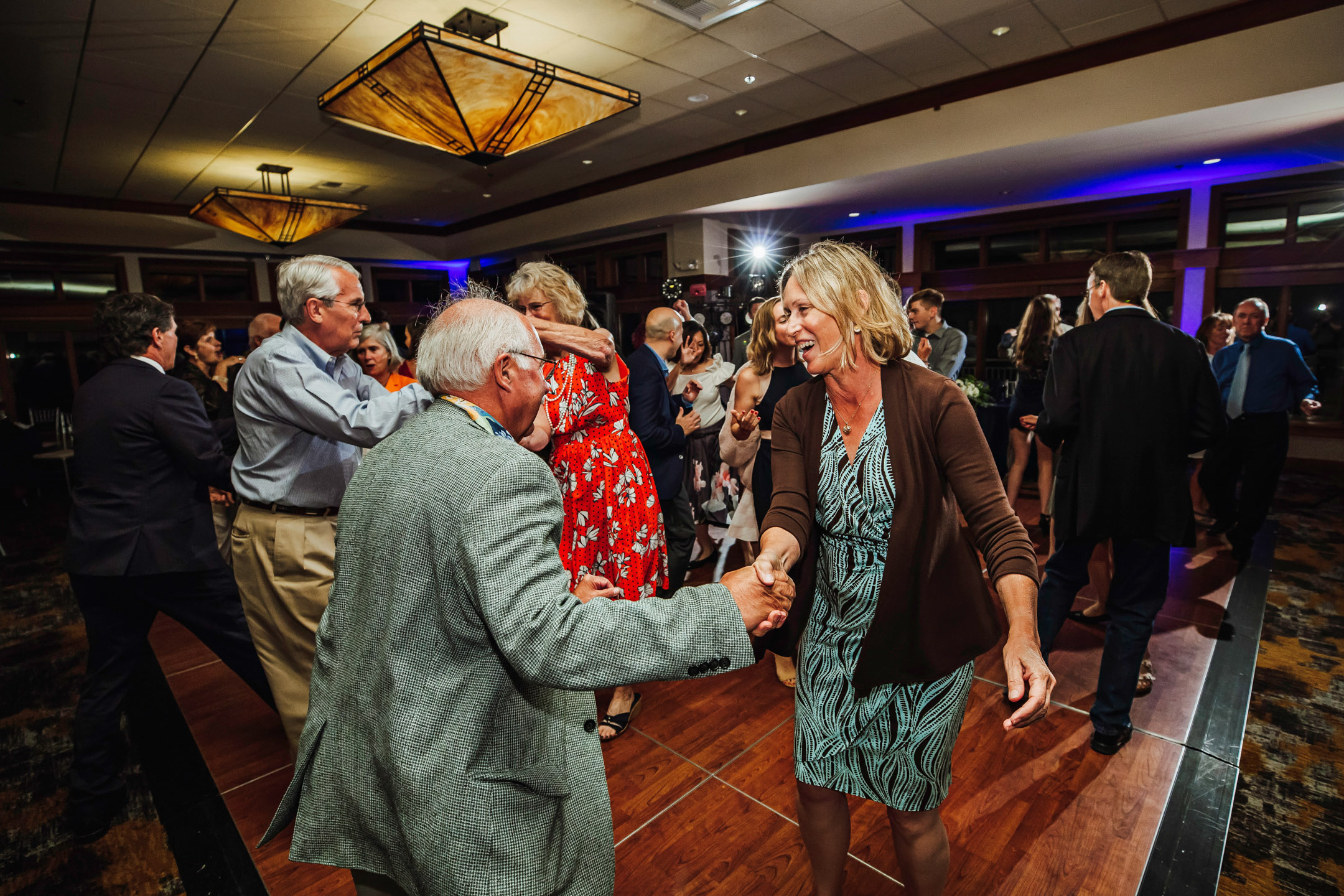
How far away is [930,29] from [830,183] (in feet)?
7.47

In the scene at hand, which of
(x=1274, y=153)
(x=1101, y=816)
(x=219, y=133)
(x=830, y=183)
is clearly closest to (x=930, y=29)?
(x=830, y=183)

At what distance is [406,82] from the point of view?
4.09 metres

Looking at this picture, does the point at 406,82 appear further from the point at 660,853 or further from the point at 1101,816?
the point at 1101,816

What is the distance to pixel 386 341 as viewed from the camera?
362cm

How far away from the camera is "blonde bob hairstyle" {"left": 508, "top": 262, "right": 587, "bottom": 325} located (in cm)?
228

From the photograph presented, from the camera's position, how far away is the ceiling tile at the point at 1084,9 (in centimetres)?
422

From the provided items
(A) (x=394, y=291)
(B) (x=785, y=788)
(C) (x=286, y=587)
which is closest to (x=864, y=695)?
(B) (x=785, y=788)

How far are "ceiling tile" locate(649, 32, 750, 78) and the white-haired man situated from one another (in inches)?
145

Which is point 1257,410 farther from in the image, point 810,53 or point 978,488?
point 978,488

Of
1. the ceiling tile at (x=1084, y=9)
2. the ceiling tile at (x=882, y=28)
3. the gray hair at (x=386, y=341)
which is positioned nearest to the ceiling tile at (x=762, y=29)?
the ceiling tile at (x=882, y=28)

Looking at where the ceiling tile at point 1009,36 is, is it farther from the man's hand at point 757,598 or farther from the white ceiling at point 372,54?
the man's hand at point 757,598

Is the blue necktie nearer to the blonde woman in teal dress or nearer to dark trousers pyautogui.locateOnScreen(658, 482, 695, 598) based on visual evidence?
dark trousers pyautogui.locateOnScreen(658, 482, 695, 598)

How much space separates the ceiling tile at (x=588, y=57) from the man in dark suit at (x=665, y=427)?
107 inches

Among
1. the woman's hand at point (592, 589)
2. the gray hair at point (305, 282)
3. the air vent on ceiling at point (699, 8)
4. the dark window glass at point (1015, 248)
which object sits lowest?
the woman's hand at point (592, 589)
